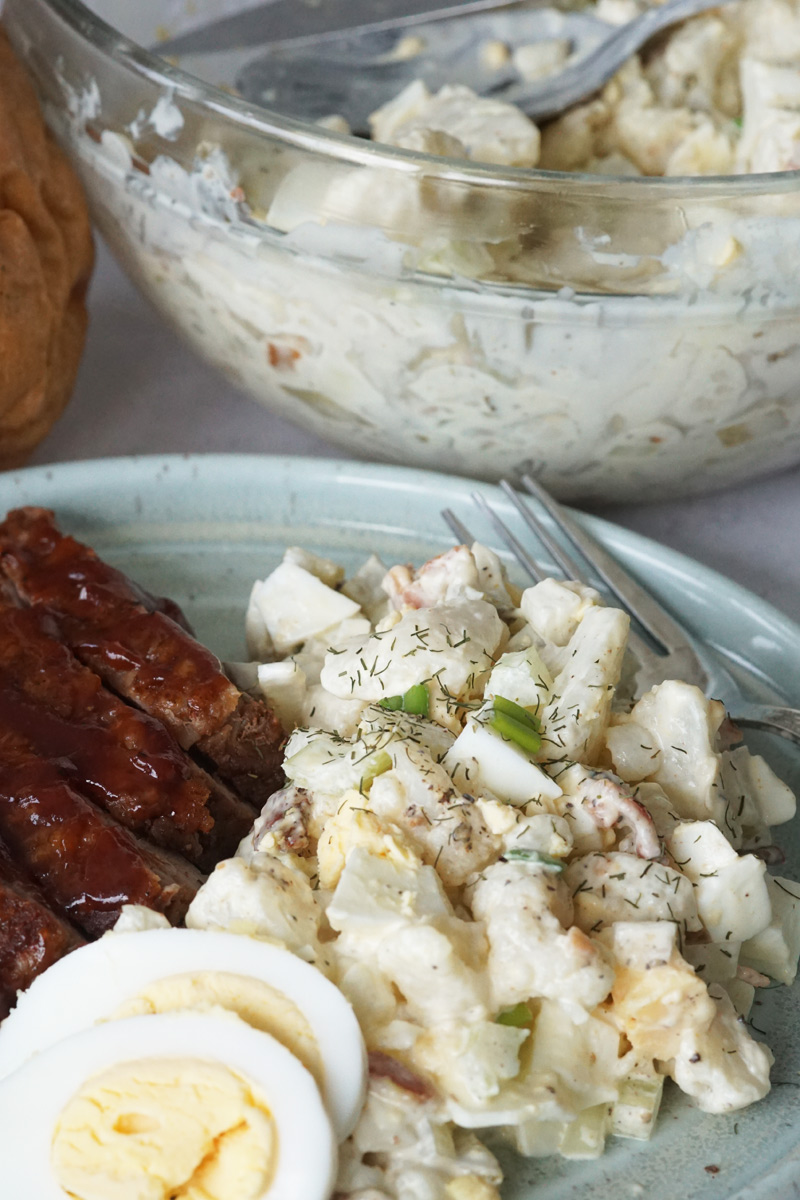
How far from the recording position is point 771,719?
236 centimetres

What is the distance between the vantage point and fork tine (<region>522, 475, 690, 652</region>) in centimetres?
251

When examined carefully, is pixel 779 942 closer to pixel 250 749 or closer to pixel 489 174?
pixel 250 749

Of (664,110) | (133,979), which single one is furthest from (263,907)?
(664,110)

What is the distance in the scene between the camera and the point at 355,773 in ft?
6.34

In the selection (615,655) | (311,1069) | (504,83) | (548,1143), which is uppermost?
(504,83)

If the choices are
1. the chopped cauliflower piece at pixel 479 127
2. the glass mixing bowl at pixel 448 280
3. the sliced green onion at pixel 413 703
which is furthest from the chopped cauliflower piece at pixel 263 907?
the chopped cauliflower piece at pixel 479 127

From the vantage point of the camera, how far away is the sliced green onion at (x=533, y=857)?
1.77 metres

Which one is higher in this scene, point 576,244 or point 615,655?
point 576,244

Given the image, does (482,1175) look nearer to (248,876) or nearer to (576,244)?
(248,876)

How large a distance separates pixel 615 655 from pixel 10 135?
66.1 inches

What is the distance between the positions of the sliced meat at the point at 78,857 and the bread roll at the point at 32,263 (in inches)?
44.9

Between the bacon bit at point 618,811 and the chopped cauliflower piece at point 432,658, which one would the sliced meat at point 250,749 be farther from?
the bacon bit at point 618,811

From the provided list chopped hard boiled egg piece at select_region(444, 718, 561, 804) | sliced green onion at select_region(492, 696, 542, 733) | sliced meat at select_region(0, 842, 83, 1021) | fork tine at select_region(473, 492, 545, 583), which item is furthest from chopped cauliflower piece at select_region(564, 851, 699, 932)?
fork tine at select_region(473, 492, 545, 583)

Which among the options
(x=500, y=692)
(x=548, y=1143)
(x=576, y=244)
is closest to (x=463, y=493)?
(x=576, y=244)
